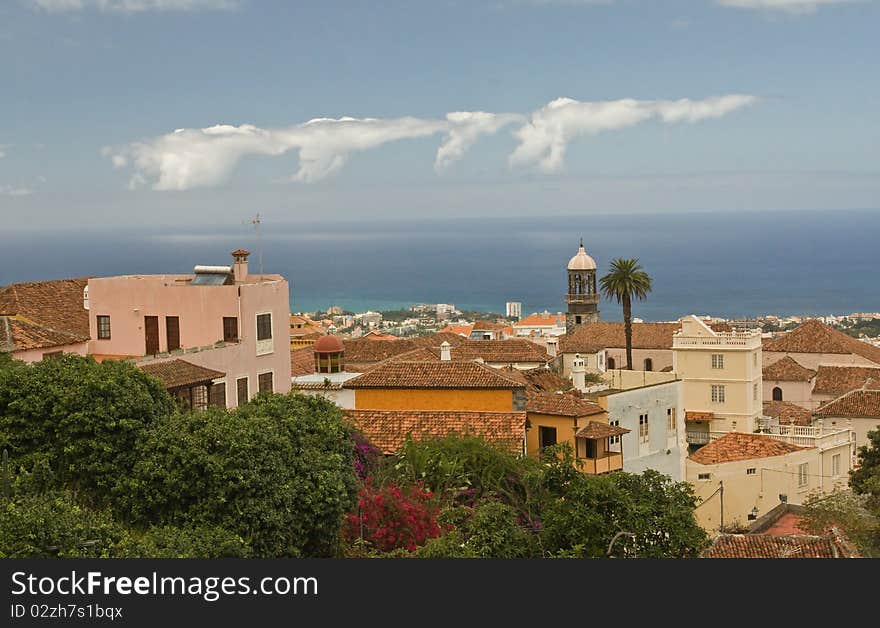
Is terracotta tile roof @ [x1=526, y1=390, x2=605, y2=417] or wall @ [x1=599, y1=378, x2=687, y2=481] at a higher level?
terracotta tile roof @ [x1=526, y1=390, x2=605, y2=417]

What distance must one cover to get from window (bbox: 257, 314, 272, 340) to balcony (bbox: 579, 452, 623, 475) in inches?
293

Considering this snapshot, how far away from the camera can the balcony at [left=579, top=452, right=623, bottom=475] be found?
86.5ft

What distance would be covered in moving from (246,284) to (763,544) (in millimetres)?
13054

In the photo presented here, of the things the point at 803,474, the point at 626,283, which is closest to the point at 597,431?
the point at 803,474

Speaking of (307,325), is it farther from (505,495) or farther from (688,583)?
(688,583)

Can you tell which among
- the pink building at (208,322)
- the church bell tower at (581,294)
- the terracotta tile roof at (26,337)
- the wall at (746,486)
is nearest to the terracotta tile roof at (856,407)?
the wall at (746,486)

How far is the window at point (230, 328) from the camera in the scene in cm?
2723

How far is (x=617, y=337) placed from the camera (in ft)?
205

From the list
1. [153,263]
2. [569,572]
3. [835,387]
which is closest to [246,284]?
[569,572]

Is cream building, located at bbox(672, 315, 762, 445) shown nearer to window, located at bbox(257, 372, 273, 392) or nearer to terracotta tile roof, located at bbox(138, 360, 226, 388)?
window, located at bbox(257, 372, 273, 392)

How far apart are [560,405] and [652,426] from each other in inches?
176

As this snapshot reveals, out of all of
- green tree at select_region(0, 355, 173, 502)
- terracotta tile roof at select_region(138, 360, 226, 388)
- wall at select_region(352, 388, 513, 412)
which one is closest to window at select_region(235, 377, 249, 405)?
terracotta tile roof at select_region(138, 360, 226, 388)

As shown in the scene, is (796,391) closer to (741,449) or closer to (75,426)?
(741,449)

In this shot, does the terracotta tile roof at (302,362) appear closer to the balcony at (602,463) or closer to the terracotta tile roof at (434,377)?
the terracotta tile roof at (434,377)
